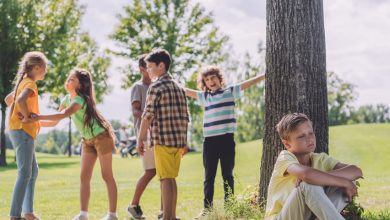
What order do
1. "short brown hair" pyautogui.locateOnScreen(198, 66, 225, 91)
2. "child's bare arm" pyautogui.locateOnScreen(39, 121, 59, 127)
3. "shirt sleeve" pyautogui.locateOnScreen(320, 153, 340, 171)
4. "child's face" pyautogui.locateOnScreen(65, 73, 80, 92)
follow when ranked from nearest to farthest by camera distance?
"shirt sleeve" pyautogui.locateOnScreen(320, 153, 340, 171) < "child's face" pyautogui.locateOnScreen(65, 73, 80, 92) < "child's bare arm" pyautogui.locateOnScreen(39, 121, 59, 127) < "short brown hair" pyautogui.locateOnScreen(198, 66, 225, 91)

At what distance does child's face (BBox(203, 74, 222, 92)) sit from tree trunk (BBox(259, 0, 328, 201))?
37.6 inches

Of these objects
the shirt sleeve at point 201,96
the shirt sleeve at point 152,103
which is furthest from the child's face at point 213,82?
the shirt sleeve at point 152,103

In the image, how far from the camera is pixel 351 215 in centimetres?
658

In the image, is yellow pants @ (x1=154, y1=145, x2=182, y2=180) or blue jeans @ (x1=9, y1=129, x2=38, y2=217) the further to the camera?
blue jeans @ (x1=9, y1=129, x2=38, y2=217)

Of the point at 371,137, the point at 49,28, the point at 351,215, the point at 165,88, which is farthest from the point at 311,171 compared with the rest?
the point at 49,28

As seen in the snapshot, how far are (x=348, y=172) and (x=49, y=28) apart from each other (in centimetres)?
2994

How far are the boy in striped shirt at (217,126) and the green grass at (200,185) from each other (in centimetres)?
24

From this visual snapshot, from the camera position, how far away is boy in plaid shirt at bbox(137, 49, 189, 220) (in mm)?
7004

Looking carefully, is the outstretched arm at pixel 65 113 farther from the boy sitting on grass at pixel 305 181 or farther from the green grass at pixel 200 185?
the boy sitting on grass at pixel 305 181

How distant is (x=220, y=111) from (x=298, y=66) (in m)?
1.33

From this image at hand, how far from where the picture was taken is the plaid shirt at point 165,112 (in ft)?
23.0

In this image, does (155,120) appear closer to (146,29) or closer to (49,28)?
(49,28)

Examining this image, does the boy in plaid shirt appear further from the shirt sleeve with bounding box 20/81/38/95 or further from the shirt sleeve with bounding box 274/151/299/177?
the shirt sleeve with bounding box 274/151/299/177

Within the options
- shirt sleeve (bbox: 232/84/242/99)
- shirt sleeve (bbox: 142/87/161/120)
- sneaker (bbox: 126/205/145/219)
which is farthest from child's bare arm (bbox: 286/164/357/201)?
sneaker (bbox: 126/205/145/219)
